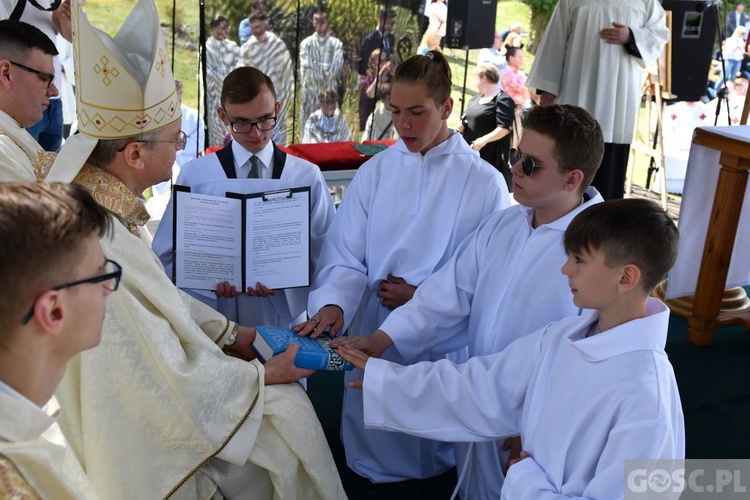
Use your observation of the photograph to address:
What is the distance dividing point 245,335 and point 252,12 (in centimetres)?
465

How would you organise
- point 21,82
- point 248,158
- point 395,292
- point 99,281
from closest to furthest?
point 99,281
point 395,292
point 248,158
point 21,82

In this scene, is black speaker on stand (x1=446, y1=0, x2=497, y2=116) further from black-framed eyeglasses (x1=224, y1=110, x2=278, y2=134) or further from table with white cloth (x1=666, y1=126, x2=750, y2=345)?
black-framed eyeglasses (x1=224, y1=110, x2=278, y2=134)

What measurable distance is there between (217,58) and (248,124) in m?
3.66

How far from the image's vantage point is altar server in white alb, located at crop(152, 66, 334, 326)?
3.53 m

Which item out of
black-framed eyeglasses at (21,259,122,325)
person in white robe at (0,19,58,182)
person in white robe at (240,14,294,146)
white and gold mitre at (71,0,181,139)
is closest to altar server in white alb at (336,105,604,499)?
white and gold mitre at (71,0,181,139)

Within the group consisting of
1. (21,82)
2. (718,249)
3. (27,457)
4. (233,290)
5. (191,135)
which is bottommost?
(718,249)

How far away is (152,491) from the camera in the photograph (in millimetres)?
2463

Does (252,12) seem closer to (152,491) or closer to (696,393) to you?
(696,393)

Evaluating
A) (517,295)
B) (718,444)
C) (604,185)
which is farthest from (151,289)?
(604,185)

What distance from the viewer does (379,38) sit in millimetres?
7770

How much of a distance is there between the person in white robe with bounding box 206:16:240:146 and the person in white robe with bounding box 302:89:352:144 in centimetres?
93

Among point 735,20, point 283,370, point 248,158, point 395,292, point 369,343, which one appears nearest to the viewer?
point 283,370

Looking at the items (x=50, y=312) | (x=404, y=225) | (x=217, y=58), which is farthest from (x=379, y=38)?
(x=50, y=312)

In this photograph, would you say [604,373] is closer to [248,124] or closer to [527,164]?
[527,164]
